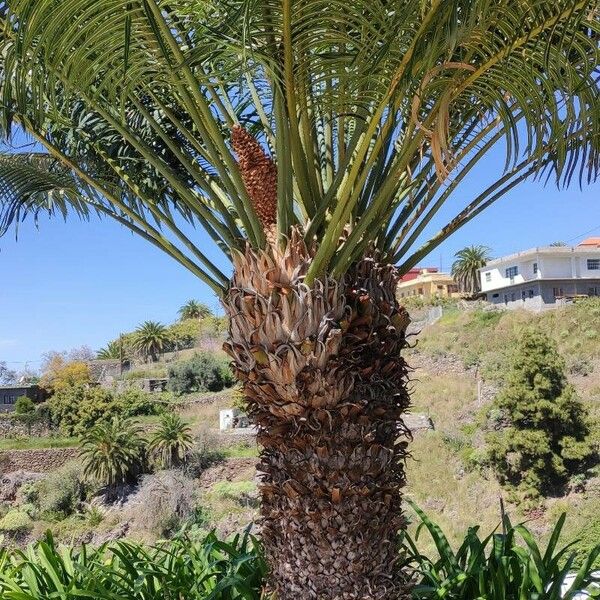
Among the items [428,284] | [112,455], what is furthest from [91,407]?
[428,284]

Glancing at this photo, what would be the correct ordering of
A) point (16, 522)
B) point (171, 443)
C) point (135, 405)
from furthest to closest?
1. point (135, 405)
2. point (171, 443)
3. point (16, 522)

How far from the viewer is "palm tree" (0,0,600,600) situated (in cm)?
218

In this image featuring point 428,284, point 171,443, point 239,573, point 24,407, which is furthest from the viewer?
point 428,284

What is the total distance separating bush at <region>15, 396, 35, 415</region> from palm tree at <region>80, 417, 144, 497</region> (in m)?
5.84

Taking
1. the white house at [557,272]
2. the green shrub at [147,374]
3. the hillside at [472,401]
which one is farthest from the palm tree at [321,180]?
the white house at [557,272]

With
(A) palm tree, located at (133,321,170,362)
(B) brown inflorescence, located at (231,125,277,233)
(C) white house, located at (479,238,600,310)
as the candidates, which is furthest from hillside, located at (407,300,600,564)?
(A) palm tree, located at (133,321,170,362)

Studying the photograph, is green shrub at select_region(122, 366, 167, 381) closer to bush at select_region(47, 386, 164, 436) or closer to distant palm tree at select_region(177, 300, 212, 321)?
bush at select_region(47, 386, 164, 436)

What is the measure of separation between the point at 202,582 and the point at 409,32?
272 cm

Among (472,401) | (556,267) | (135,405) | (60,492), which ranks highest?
(556,267)

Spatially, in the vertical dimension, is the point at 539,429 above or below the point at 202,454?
above

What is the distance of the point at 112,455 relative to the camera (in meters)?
21.4

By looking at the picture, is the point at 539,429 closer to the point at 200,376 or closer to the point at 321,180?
the point at 321,180

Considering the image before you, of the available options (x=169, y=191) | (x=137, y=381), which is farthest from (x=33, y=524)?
(x=169, y=191)

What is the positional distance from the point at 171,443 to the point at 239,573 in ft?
63.4
